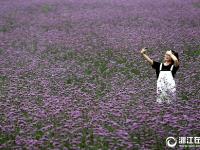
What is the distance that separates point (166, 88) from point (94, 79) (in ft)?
9.72

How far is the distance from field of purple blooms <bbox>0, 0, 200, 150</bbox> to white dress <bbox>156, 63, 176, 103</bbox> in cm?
17

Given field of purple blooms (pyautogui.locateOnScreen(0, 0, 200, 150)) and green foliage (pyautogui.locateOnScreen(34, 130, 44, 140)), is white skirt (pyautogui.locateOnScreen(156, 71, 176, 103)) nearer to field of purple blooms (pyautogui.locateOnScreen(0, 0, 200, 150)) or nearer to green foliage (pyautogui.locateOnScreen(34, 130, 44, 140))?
field of purple blooms (pyautogui.locateOnScreen(0, 0, 200, 150))

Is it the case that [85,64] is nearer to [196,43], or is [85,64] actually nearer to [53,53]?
[53,53]

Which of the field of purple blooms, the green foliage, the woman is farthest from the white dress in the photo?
the green foliage

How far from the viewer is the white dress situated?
7455 millimetres

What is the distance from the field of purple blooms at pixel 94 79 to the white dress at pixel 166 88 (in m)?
0.17

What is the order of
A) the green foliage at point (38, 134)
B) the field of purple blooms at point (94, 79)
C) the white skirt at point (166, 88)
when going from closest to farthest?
1. the field of purple blooms at point (94, 79)
2. the green foliage at point (38, 134)
3. the white skirt at point (166, 88)

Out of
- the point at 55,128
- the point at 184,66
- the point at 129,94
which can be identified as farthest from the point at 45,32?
the point at 55,128

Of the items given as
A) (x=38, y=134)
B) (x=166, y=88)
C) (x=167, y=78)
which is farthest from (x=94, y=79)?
(x=38, y=134)

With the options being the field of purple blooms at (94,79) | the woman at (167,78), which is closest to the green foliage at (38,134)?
the field of purple blooms at (94,79)

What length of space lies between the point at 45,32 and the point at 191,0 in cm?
1298

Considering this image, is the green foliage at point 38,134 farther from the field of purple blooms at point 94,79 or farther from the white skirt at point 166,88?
the white skirt at point 166,88

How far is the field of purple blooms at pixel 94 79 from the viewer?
5.95 m

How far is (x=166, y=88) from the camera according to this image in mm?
7781
